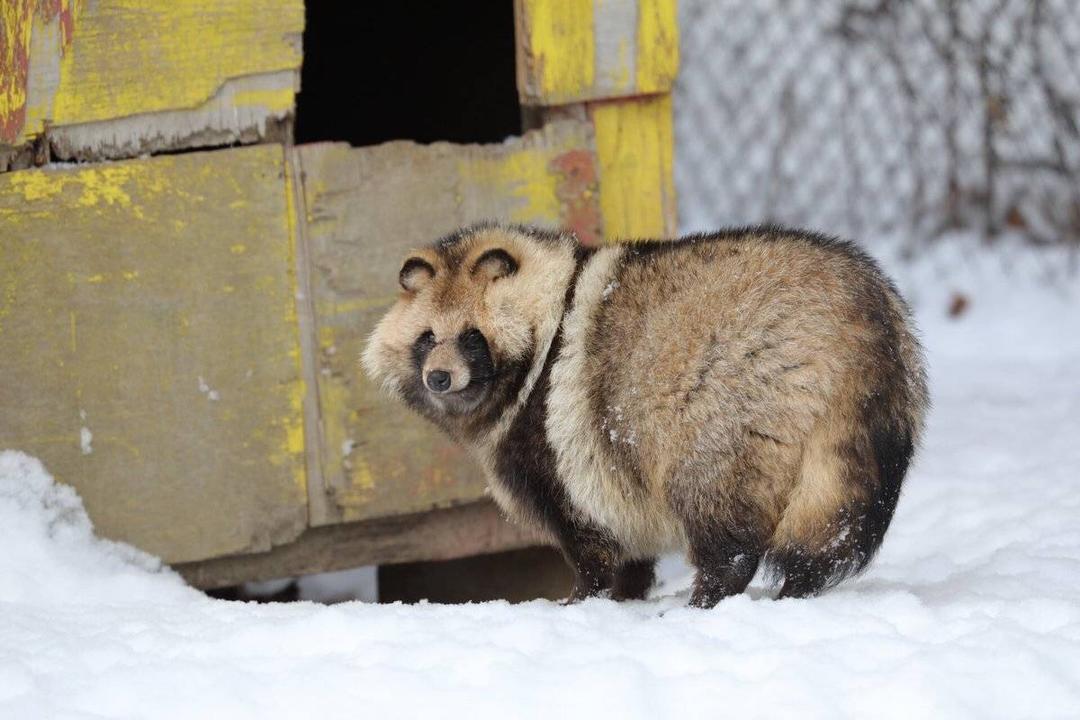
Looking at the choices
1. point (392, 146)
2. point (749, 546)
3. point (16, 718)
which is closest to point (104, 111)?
point (392, 146)

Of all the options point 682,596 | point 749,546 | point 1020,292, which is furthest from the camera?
point 1020,292

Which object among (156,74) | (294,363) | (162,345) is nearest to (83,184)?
(156,74)

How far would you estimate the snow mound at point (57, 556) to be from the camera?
150 inches

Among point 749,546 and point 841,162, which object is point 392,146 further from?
point 841,162

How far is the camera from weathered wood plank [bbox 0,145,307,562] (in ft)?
13.6

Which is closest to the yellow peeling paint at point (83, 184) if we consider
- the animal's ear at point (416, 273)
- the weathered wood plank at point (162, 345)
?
the weathered wood plank at point (162, 345)

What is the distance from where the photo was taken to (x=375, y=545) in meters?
4.89

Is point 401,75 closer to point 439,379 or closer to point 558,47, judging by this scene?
point 558,47

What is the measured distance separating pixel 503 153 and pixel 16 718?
8.39 feet

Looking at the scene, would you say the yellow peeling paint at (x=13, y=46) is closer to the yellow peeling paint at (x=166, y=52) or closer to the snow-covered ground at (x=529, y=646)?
the yellow peeling paint at (x=166, y=52)

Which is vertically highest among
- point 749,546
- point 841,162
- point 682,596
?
point 841,162

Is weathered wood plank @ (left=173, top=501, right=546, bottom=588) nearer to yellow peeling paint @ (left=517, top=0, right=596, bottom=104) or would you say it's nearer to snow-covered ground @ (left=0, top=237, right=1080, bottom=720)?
snow-covered ground @ (left=0, top=237, right=1080, bottom=720)

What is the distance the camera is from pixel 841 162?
27.7ft

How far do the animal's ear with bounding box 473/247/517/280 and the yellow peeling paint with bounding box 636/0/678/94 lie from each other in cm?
124
